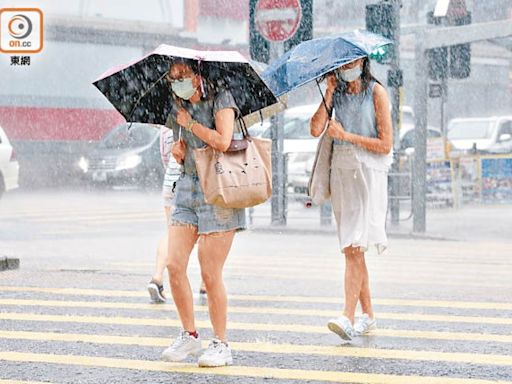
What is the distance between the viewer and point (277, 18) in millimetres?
16609

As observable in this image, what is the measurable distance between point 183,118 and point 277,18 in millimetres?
10309

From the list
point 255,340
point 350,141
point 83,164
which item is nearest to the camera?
point 350,141

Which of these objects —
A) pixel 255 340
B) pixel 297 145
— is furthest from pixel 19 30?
pixel 297 145

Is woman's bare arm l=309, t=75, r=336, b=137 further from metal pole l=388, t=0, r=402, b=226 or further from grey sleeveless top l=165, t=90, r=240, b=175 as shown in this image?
metal pole l=388, t=0, r=402, b=226

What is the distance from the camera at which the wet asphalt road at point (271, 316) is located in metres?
6.51

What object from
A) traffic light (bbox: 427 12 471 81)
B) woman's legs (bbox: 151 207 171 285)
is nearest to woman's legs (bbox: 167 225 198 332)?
woman's legs (bbox: 151 207 171 285)

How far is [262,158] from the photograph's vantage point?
6.53 meters

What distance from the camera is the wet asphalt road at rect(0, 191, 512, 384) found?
256 inches

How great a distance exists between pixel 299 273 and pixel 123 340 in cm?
416

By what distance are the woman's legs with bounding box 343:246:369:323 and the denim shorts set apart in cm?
101

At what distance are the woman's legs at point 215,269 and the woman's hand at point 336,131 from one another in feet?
3.36

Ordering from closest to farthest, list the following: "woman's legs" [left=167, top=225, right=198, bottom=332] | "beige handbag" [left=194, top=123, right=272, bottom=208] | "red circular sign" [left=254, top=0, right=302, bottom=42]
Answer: "beige handbag" [left=194, top=123, right=272, bottom=208]
"woman's legs" [left=167, top=225, right=198, bottom=332]
"red circular sign" [left=254, top=0, right=302, bottom=42]

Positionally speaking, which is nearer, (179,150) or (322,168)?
(179,150)

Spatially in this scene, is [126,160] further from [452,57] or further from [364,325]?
[364,325]
